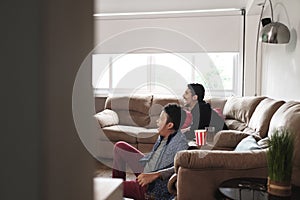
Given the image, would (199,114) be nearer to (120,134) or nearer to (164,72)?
(120,134)

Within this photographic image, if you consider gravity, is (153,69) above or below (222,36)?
below

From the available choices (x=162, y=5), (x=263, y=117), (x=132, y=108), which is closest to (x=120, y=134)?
(x=132, y=108)

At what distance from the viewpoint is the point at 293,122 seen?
2527 millimetres

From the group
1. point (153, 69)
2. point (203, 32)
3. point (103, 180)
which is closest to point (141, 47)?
point (153, 69)

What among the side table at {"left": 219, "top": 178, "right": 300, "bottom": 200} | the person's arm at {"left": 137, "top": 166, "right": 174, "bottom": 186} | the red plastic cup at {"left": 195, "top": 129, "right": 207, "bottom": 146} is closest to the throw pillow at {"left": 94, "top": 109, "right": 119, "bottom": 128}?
the red plastic cup at {"left": 195, "top": 129, "right": 207, "bottom": 146}

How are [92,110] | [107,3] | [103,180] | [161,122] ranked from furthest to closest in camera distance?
1. [107,3]
2. [161,122]
3. [103,180]
4. [92,110]

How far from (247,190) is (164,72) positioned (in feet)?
13.5

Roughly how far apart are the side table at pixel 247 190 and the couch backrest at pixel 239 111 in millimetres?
1798

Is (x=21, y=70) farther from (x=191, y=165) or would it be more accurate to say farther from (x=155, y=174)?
(x=155, y=174)

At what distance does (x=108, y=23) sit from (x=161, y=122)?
3838 mm

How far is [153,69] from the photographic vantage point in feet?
20.2

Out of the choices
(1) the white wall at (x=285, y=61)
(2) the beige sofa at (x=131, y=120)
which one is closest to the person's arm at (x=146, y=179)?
(1) the white wall at (x=285, y=61)

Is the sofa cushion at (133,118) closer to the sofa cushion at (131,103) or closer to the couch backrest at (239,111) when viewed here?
the sofa cushion at (131,103)

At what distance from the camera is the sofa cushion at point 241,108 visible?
405 cm
